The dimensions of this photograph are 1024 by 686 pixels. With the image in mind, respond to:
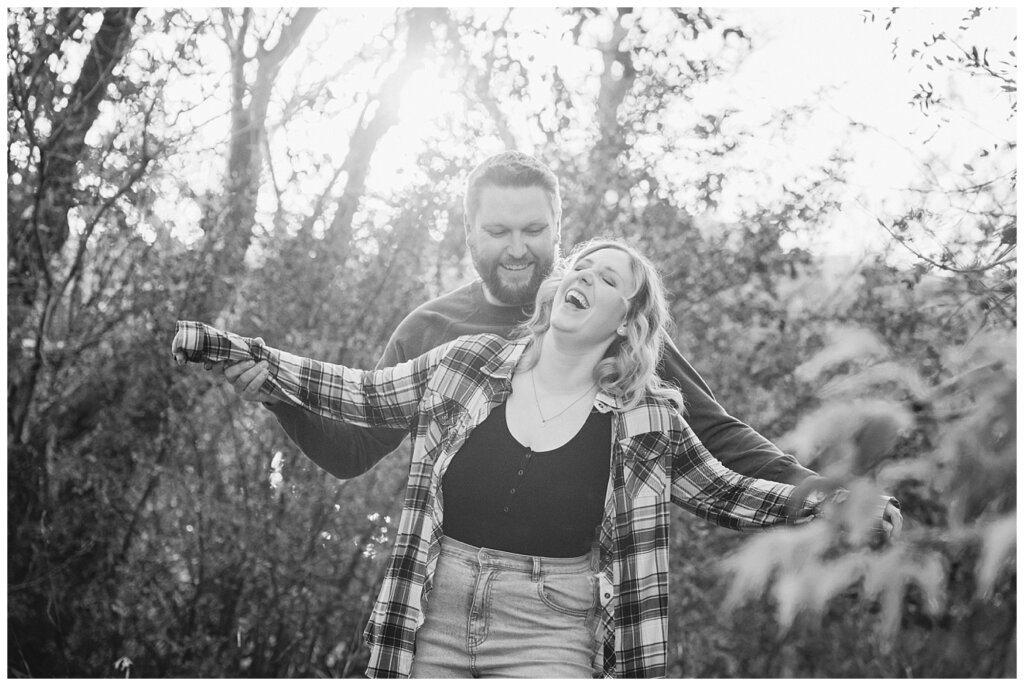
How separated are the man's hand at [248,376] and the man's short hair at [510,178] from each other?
0.85 metres

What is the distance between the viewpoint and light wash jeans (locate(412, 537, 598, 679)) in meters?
1.84

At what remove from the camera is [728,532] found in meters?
3.33

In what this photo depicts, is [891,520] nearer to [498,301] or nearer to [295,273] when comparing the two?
[498,301]

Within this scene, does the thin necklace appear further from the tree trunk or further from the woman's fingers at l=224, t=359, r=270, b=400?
the tree trunk

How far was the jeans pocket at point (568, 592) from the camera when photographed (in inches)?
73.2

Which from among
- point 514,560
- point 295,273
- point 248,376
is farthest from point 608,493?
point 295,273

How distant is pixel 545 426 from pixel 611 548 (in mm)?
308

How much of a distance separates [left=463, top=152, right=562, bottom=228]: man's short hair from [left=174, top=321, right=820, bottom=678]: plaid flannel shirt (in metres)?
0.61

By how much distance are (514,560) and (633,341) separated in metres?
0.58

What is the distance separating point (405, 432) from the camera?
7.89 ft

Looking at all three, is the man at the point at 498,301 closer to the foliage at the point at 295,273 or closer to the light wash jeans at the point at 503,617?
the light wash jeans at the point at 503,617

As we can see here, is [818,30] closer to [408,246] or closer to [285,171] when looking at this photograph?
[408,246]

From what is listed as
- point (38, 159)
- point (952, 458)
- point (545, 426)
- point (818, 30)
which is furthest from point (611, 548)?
point (38, 159)

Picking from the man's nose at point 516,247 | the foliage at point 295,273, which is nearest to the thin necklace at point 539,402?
the man's nose at point 516,247
